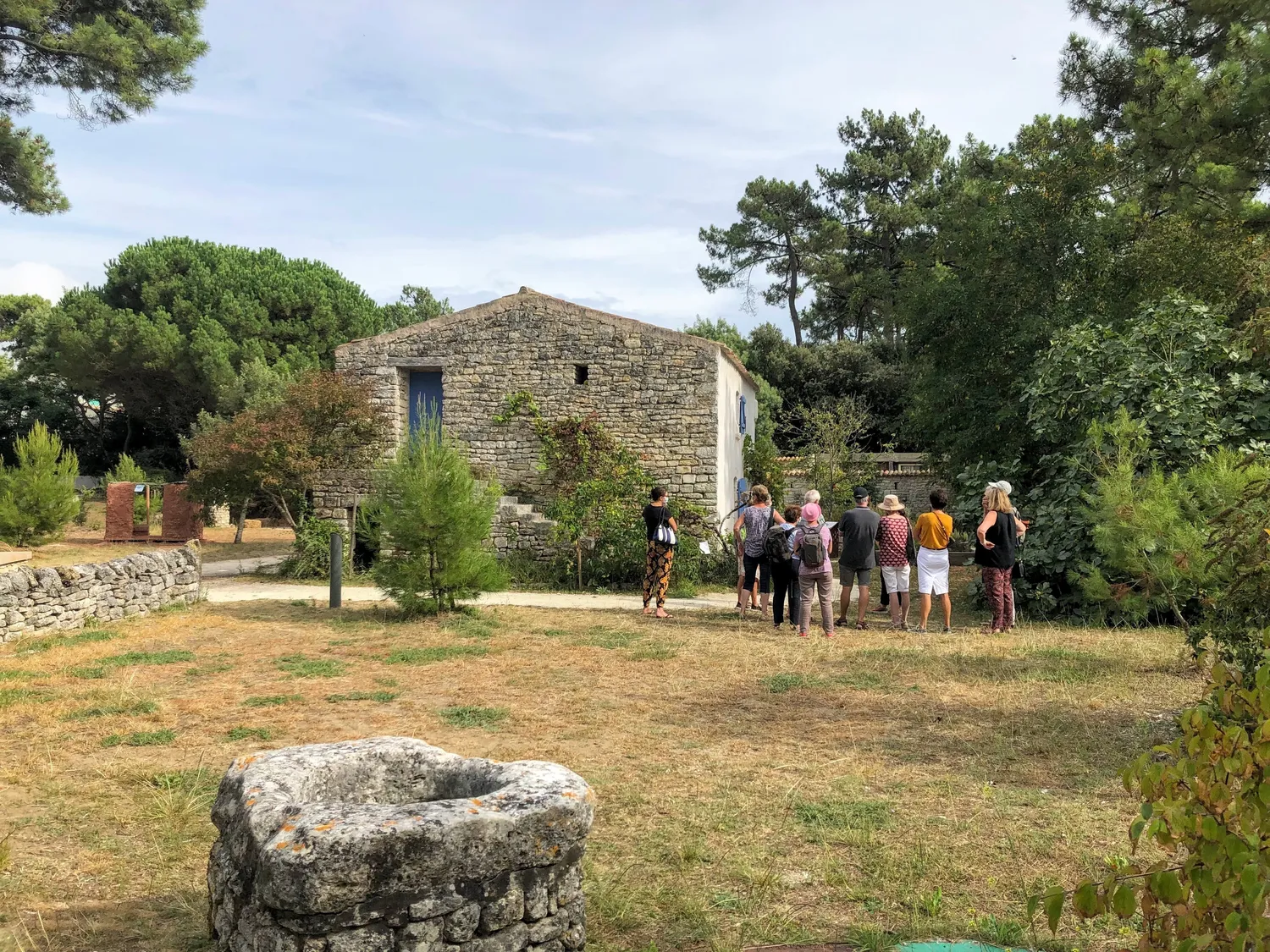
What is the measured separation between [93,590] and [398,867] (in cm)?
958

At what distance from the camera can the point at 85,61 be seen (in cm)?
1492

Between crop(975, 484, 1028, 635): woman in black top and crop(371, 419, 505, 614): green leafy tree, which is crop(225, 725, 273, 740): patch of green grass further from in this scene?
crop(975, 484, 1028, 635): woman in black top

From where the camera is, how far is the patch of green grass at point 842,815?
4.58 meters

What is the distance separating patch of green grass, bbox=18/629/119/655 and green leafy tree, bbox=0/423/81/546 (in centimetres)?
885

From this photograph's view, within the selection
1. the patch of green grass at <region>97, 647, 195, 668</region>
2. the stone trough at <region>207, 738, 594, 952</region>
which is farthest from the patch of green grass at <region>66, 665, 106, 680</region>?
the stone trough at <region>207, 738, 594, 952</region>

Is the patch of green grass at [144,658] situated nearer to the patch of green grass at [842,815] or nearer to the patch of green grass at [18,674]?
the patch of green grass at [18,674]

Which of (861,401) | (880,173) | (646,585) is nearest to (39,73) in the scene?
(646,585)

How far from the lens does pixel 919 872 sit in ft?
13.2

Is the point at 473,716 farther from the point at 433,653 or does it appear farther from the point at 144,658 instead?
the point at 144,658

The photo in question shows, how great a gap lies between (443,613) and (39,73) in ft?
38.6

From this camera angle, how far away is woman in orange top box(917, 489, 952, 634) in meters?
10.3

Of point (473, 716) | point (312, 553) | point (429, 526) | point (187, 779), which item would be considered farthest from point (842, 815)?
point (312, 553)

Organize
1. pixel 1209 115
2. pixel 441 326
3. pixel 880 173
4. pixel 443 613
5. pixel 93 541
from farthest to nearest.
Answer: pixel 880 173 < pixel 93 541 < pixel 441 326 < pixel 443 613 < pixel 1209 115

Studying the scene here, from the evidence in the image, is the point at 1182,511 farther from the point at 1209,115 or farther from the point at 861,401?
the point at 861,401
